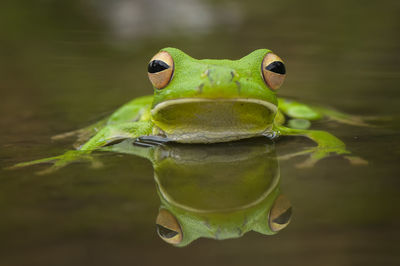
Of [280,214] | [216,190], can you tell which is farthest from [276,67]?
[280,214]

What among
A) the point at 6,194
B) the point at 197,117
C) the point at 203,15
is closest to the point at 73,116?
the point at 197,117

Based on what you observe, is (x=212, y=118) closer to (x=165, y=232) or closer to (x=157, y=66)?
(x=157, y=66)

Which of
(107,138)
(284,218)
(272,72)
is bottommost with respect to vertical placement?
(284,218)

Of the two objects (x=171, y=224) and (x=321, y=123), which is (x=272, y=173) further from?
(x=321, y=123)

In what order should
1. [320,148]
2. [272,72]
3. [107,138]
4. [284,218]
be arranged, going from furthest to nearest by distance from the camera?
[107,138]
[272,72]
[320,148]
[284,218]

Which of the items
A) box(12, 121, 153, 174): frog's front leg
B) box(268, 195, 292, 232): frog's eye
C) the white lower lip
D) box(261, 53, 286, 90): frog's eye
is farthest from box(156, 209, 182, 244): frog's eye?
box(261, 53, 286, 90): frog's eye

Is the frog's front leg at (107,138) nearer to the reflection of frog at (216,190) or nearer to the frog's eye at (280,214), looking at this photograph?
the reflection of frog at (216,190)
